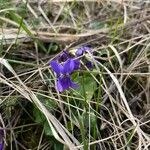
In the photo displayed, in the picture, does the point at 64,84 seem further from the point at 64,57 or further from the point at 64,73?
the point at 64,57

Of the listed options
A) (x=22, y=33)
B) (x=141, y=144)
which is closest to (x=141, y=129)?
(x=141, y=144)

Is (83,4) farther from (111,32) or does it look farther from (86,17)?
(111,32)

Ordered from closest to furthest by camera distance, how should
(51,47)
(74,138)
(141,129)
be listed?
(74,138) < (141,129) < (51,47)

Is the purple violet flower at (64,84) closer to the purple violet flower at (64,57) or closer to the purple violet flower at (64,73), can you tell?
the purple violet flower at (64,73)

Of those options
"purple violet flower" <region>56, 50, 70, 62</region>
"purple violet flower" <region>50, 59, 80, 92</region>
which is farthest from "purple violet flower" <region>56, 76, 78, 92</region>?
"purple violet flower" <region>56, 50, 70, 62</region>

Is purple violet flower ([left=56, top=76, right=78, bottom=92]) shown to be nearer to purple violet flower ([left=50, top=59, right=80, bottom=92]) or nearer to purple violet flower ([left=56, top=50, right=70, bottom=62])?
purple violet flower ([left=50, top=59, right=80, bottom=92])

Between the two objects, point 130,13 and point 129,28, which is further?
point 130,13

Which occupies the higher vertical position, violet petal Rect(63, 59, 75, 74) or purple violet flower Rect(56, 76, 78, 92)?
violet petal Rect(63, 59, 75, 74)

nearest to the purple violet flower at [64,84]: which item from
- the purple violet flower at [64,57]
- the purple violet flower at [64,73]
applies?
the purple violet flower at [64,73]

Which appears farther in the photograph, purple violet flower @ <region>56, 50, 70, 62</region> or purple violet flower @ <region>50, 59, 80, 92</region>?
purple violet flower @ <region>56, 50, 70, 62</region>
